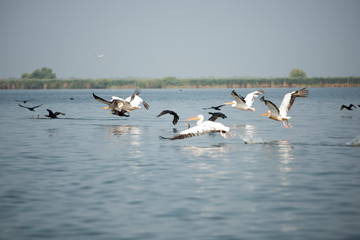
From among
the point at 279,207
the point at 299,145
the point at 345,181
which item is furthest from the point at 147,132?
the point at 279,207

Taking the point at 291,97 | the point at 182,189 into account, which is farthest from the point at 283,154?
the point at 182,189

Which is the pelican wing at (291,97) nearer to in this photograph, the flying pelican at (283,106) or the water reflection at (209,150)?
the flying pelican at (283,106)

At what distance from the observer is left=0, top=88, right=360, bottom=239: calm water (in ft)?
25.8

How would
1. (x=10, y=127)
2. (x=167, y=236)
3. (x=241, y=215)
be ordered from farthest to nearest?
(x=10, y=127) < (x=241, y=215) < (x=167, y=236)

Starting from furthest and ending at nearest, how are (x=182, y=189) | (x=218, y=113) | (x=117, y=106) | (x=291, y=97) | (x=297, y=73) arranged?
(x=297, y=73) → (x=117, y=106) → (x=218, y=113) → (x=291, y=97) → (x=182, y=189)

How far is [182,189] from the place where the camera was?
10.4m

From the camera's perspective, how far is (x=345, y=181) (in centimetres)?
1109

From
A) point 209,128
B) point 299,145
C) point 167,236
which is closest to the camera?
point 167,236

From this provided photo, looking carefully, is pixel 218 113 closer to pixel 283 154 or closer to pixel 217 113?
pixel 217 113

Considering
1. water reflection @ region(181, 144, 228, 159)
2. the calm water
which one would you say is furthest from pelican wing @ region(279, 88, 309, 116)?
water reflection @ region(181, 144, 228, 159)

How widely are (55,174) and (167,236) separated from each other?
5.54 metres

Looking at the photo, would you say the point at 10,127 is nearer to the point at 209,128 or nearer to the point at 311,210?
the point at 209,128

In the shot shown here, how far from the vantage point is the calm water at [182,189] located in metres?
7.87

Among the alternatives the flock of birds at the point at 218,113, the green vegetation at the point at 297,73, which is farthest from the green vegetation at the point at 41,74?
the flock of birds at the point at 218,113
